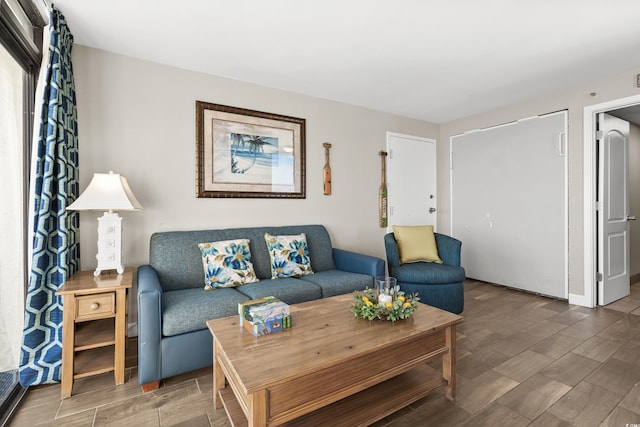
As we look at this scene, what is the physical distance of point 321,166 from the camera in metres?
3.53

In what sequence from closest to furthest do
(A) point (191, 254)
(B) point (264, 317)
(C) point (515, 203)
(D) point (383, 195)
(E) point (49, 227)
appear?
(B) point (264, 317) < (E) point (49, 227) < (A) point (191, 254) < (C) point (515, 203) < (D) point (383, 195)

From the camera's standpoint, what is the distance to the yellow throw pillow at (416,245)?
3.36 metres

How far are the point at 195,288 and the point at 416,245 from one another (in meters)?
2.25

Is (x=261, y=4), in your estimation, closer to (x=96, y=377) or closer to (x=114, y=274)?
(x=114, y=274)

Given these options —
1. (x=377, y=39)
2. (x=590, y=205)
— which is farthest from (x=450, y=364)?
(x=590, y=205)

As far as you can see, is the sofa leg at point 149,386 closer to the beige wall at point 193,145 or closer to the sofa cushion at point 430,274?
the beige wall at point 193,145

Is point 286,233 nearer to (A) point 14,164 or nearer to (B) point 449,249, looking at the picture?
(B) point 449,249

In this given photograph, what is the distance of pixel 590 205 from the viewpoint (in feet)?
10.4

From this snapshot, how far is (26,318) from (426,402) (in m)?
2.34

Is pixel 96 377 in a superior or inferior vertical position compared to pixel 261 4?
inferior

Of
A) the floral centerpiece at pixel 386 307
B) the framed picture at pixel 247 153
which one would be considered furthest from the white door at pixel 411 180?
the floral centerpiece at pixel 386 307

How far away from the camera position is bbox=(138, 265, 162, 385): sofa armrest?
1771mm

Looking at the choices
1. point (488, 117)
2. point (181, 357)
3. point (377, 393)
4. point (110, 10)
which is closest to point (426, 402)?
point (377, 393)

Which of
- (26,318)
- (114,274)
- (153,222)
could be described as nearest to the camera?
(26,318)
